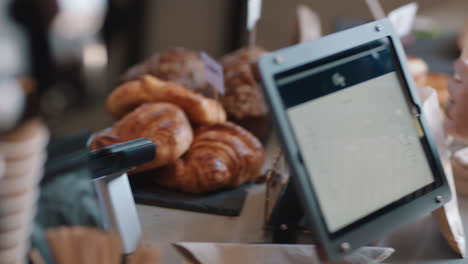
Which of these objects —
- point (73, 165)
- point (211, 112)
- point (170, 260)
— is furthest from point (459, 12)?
point (73, 165)

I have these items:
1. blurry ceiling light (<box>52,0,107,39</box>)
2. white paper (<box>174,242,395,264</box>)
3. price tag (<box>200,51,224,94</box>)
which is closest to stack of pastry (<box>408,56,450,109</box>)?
price tag (<box>200,51,224,94</box>)

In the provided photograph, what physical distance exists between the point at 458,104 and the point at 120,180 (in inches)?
25.4

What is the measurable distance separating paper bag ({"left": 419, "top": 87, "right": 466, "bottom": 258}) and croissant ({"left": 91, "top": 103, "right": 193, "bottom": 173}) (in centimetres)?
45

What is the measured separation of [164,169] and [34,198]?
617mm

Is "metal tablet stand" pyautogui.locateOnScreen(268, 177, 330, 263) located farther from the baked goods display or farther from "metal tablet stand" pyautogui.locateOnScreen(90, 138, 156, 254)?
the baked goods display

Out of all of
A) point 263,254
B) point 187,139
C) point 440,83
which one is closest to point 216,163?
point 187,139

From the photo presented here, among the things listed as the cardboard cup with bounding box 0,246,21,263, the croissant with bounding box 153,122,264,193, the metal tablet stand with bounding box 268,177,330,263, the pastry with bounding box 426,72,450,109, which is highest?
the cardboard cup with bounding box 0,246,21,263

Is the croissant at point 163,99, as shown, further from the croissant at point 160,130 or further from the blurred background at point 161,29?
the blurred background at point 161,29

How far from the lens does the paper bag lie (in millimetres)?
791

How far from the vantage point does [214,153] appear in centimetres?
102

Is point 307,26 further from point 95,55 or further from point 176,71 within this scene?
point 95,55

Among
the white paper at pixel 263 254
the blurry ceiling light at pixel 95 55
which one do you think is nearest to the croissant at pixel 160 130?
the white paper at pixel 263 254

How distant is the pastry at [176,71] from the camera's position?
4.30 ft

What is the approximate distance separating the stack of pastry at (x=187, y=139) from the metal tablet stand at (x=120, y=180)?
0.22 m
